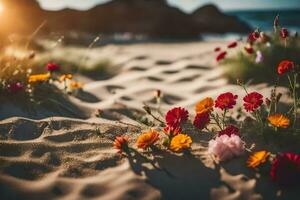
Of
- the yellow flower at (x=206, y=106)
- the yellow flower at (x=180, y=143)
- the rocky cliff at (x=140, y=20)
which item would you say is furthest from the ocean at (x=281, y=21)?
the yellow flower at (x=180, y=143)

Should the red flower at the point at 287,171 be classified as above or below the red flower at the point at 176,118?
below

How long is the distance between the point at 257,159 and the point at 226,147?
0.20 meters

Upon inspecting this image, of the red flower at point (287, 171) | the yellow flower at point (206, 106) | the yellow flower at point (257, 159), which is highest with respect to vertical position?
the yellow flower at point (206, 106)

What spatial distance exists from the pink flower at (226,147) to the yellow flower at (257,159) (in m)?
0.12

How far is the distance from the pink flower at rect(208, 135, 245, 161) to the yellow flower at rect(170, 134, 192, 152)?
15cm

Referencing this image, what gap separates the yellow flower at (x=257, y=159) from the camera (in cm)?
209

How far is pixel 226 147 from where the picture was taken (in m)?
2.23

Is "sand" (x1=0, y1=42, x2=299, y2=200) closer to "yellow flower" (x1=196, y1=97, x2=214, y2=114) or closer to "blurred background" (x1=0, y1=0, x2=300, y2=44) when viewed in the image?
"yellow flower" (x1=196, y1=97, x2=214, y2=114)

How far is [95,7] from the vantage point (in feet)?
61.9

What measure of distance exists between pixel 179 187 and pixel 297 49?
108 inches

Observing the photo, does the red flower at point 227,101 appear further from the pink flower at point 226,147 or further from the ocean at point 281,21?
the ocean at point 281,21

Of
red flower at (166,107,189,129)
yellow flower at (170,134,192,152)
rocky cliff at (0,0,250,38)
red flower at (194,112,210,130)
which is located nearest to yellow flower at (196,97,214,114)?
red flower at (194,112,210,130)

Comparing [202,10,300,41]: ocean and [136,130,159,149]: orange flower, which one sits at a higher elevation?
[202,10,300,41]: ocean

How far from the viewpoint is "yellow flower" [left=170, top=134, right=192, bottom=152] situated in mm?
2318
